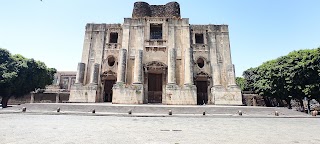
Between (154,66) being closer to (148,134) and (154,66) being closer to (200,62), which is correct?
(200,62)

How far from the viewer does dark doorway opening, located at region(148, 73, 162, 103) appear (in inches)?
865

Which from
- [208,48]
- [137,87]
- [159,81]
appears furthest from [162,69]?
[208,48]

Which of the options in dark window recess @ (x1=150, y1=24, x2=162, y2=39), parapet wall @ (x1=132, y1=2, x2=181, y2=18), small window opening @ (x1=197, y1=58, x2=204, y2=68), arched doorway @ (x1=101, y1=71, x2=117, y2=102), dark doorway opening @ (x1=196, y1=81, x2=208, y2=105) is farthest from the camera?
parapet wall @ (x1=132, y1=2, x2=181, y2=18)

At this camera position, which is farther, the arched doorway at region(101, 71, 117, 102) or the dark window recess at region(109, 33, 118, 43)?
the dark window recess at region(109, 33, 118, 43)

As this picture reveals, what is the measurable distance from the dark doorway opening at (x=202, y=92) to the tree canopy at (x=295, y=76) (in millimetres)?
8465

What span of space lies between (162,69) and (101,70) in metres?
7.72

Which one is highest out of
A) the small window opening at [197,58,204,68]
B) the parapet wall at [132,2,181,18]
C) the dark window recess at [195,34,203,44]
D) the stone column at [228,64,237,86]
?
the parapet wall at [132,2,181,18]

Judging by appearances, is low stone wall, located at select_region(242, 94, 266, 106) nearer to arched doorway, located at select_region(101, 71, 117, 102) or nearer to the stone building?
the stone building

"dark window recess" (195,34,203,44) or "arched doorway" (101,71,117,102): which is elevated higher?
"dark window recess" (195,34,203,44)

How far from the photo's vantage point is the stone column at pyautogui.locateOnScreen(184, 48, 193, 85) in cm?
2092

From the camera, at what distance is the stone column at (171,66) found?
68.1 feet

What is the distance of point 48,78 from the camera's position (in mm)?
29859

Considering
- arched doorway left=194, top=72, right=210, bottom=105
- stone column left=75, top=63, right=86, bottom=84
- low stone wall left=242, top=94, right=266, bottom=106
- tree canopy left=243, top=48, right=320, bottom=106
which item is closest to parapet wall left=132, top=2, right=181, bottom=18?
arched doorway left=194, top=72, right=210, bottom=105

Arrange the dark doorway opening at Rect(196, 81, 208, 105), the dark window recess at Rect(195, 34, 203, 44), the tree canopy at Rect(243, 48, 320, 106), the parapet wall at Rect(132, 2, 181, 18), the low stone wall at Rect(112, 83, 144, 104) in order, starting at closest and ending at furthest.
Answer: the low stone wall at Rect(112, 83, 144, 104) < the tree canopy at Rect(243, 48, 320, 106) < the dark doorway opening at Rect(196, 81, 208, 105) < the dark window recess at Rect(195, 34, 203, 44) < the parapet wall at Rect(132, 2, 181, 18)
